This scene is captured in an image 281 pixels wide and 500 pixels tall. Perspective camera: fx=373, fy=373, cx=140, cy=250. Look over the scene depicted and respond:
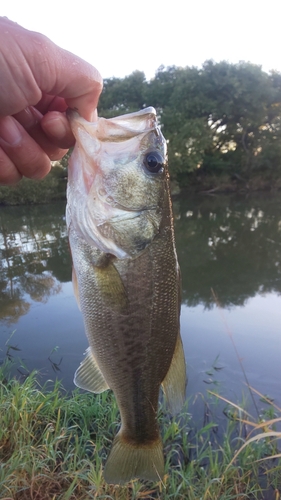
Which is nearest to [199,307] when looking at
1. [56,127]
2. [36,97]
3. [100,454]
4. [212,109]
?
[100,454]

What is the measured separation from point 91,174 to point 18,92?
1.54 ft

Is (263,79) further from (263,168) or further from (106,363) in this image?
(106,363)

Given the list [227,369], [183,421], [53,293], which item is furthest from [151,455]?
[53,293]

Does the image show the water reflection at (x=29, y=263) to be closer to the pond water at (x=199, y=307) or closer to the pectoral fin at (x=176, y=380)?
the pond water at (x=199, y=307)

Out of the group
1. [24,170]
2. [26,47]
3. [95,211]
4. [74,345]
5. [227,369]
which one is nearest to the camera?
[26,47]

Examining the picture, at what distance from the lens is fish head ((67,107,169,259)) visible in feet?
5.66

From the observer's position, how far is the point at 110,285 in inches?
67.1

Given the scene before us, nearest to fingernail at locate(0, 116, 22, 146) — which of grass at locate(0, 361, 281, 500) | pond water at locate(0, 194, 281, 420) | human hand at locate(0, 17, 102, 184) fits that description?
human hand at locate(0, 17, 102, 184)

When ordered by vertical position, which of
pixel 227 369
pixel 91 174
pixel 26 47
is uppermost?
pixel 26 47

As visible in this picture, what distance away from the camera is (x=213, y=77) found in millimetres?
33219

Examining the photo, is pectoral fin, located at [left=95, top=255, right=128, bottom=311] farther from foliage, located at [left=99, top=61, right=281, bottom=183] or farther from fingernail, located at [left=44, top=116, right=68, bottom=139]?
foliage, located at [left=99, top=61, right=281, bottom=183]

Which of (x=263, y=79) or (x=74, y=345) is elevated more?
(x=263, y=79)

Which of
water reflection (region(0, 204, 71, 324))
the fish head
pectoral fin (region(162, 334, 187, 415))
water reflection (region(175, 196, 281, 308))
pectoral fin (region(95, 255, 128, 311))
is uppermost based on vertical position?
the fish head

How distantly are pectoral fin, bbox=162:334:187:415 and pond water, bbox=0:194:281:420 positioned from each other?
1.81 m
